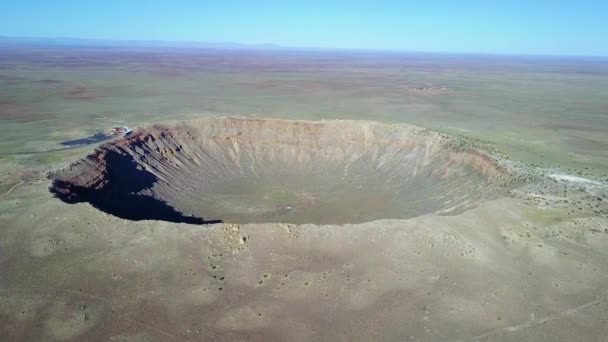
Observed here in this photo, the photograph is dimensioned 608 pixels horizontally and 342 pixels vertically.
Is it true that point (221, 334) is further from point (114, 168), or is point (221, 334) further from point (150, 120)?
point (150, 120)

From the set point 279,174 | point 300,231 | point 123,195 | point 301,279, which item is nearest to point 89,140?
point 123,195

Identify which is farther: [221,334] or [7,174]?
[7,174]

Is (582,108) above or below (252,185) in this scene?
above

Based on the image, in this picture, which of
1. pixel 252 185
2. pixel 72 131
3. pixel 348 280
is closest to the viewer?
pixel 348 280

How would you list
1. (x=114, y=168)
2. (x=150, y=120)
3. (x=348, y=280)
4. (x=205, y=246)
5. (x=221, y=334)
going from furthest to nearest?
(x=150, y=120) → (x=114, y=168) → (x=205, y=246) → (x=348, y=280) → (x=221, y=334)

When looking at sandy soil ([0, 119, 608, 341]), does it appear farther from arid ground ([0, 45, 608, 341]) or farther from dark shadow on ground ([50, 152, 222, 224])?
dark shadow on ground ([50, 152, 222, 224])

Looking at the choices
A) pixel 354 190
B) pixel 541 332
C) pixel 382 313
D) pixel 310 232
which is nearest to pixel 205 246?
pixel 310 232

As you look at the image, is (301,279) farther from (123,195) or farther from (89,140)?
(89,140)

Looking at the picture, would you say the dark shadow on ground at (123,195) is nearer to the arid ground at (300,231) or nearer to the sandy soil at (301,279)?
the arid ground at (300,231)
